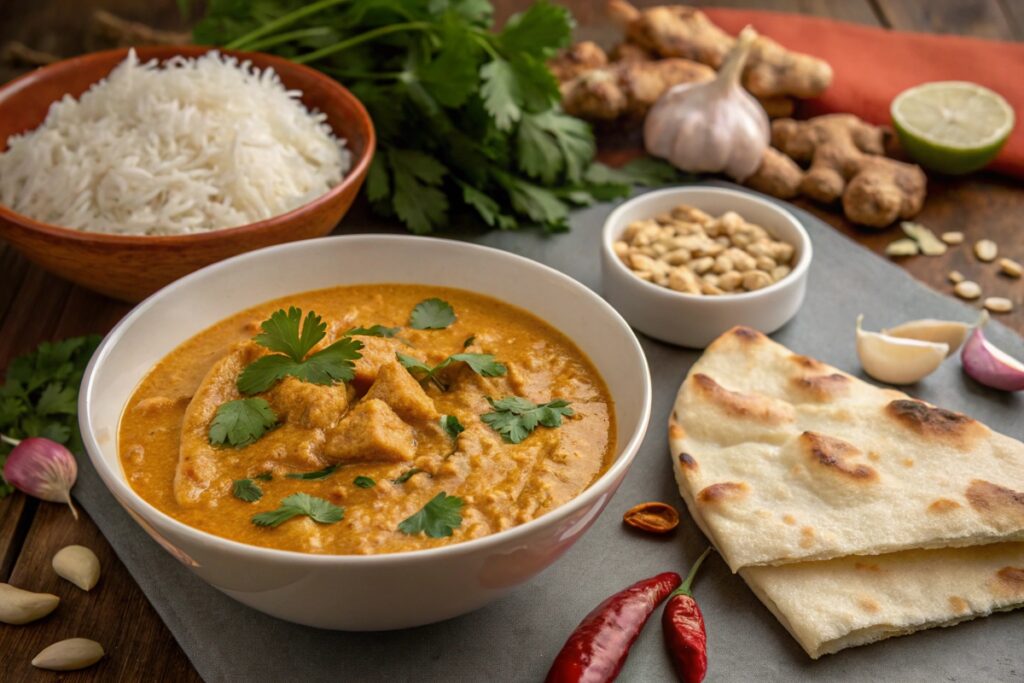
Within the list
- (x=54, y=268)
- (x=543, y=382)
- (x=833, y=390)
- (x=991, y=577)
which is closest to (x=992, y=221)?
(x=833, y=390)

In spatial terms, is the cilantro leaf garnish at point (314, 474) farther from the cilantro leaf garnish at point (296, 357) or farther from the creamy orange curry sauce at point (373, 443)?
the cilantro leaf garnish at point (296, 357)

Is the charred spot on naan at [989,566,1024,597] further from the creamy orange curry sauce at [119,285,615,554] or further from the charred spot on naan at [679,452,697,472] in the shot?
the creamy orange curry sauce at [119,285,615,554]

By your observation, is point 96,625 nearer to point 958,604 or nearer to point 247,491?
point 247,491

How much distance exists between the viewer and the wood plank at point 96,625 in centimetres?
256

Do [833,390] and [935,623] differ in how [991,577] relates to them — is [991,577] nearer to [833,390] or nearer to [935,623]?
[935,623]

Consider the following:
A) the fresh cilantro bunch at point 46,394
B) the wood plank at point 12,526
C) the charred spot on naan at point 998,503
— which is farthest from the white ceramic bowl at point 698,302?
the wood plank at point 12,526

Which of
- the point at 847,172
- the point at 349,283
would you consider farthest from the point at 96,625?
the point at 847,172

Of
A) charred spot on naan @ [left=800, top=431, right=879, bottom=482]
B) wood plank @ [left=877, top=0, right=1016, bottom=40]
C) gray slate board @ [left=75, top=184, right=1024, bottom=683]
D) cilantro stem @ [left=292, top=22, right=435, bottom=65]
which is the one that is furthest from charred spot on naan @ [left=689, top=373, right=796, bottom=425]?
wood plank @ [left=877, top=0, right=1016, bottom=40]

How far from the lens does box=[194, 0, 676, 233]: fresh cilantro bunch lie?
13.9 ft

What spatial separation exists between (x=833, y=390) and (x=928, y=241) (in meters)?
1.47

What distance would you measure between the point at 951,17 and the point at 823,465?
4.50 metres

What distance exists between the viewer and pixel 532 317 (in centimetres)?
321

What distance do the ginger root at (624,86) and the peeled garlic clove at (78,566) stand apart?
9.89 ft

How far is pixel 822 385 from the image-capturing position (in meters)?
3.26
